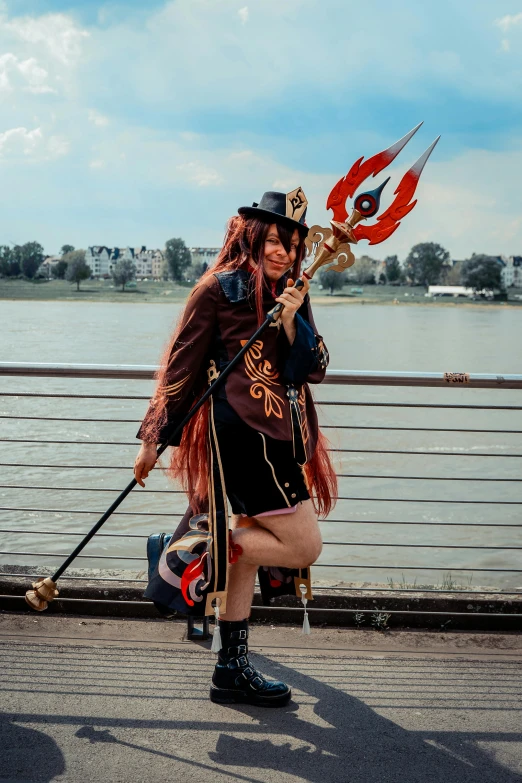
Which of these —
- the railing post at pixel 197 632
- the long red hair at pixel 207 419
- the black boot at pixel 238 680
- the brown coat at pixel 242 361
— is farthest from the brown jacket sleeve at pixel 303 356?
the railing post at pixel 197 632

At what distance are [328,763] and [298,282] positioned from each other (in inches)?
58.2

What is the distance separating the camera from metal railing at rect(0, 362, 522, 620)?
149 inches

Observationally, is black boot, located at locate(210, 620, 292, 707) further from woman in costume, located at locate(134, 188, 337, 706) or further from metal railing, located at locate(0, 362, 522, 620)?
metal railing, located at locate(0, 362, 522, 620)

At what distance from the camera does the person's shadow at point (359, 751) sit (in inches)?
105

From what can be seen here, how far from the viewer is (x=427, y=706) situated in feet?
10.2

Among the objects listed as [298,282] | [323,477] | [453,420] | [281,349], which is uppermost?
[298,282]

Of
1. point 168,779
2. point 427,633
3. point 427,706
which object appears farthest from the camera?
point 427,633

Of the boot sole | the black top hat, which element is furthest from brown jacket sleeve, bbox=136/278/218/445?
the boot sole

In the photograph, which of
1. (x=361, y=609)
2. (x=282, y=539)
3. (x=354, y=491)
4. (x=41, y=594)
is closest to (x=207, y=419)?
(x=282, y=539)

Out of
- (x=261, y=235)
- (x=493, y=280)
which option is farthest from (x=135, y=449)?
(x=493, y=280)

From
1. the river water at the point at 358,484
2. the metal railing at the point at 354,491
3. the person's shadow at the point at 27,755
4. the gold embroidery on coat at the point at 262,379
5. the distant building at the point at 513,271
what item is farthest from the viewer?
the distant building at the point at 513,271

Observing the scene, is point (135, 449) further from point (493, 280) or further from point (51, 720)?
point (493, 280)

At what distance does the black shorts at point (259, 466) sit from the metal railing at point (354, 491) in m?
0.51

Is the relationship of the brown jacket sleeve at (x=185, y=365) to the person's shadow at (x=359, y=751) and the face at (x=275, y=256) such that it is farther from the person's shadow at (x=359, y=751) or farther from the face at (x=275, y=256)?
the person's shadow at (x=359, y=751)
